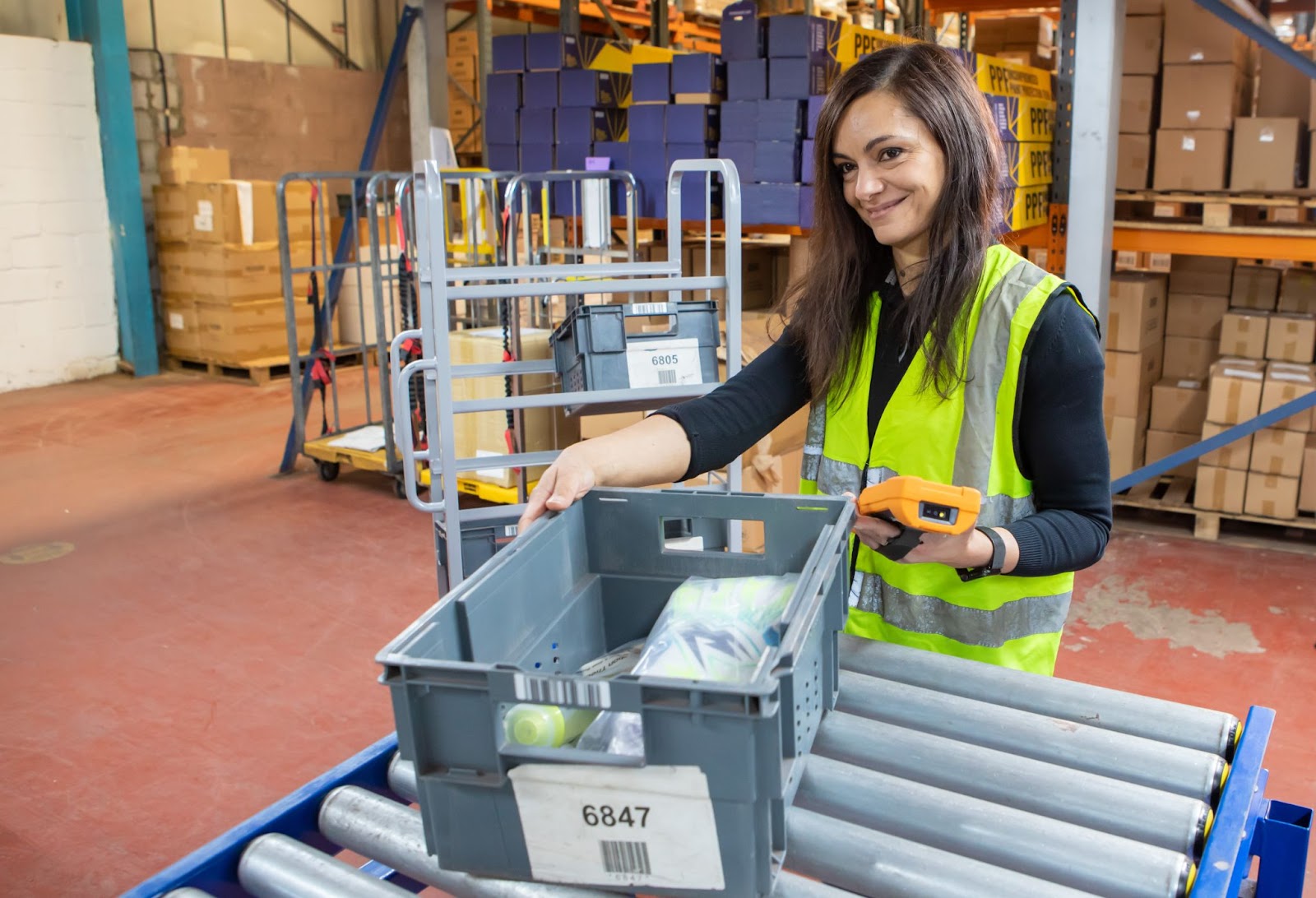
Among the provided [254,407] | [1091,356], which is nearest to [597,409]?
[1091,356]

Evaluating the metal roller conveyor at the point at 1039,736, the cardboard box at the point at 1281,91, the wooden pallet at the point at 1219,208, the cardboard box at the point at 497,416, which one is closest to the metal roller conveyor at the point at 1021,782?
the metal roller conveyor at the point at 1039,736

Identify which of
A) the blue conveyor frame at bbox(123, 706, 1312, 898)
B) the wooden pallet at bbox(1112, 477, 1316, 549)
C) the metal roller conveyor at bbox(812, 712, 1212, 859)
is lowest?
the wooden pallet at bbox(1112, 477, 1316, 549)

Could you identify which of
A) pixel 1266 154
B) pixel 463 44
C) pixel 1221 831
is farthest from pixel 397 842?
pixel 463 44

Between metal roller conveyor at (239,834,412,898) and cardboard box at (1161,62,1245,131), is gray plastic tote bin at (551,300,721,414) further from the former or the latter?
cardboard box at (1161,62,1245,131)

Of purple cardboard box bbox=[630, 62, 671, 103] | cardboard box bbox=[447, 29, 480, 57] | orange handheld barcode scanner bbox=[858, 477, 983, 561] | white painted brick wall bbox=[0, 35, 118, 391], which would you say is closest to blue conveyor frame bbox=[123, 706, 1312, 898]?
orange handheld barcode scanner bbox=[858, 477, 983, 561]

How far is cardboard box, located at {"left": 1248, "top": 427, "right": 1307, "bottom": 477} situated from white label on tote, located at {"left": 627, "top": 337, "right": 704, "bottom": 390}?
3.09m

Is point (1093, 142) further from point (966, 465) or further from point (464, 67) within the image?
point (464, 67)

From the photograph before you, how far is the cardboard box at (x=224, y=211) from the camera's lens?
8750 mm

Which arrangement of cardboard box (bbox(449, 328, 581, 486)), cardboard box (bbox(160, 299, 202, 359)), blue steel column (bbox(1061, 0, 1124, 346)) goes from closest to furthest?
blue steel column (bbox(1061, 0, 1124, 346)), cardboard box (bbox(449, 328, 581, 486)), cardboard box (bbox(160, 299, 202, 359))

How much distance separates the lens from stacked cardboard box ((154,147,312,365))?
8.84 m

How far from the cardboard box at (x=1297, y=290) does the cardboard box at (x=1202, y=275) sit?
0.79 feet

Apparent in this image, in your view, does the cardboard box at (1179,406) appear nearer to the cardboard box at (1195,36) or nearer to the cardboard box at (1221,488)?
the cardboard box at (1221,488)

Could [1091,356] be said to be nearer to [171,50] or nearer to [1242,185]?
[1242,185]

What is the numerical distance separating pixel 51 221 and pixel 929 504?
30.9ft
